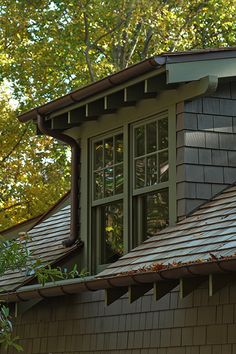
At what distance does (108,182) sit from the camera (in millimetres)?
12703

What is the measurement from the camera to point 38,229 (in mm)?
15453

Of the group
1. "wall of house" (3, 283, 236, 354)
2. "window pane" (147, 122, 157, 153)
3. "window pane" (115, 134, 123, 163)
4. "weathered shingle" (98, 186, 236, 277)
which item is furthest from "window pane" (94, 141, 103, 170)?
"weathered shingle" (98, 186, 236, 277)

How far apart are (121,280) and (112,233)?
2886mm

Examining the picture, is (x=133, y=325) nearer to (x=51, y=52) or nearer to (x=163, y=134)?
(x=163, y=134)

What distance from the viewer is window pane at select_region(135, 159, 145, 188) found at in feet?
Result: 39.2

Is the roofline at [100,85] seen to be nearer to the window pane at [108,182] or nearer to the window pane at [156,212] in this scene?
the window pane at [108,182]

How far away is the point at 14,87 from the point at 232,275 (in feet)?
63.6

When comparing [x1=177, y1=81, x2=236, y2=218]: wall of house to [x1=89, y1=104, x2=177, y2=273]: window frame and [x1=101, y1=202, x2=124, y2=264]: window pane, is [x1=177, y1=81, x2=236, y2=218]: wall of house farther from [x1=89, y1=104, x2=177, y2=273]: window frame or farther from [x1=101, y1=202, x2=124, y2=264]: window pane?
[x1=101, y1=202, x2=124, y2=264]: window pane

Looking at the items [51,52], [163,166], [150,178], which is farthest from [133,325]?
[51,52]

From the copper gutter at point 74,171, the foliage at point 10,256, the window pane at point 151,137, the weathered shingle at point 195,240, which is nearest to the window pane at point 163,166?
the window pane at point 151,137

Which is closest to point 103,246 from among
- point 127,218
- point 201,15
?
point 127,218

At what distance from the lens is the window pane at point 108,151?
499 inches

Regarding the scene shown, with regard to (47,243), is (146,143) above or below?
above

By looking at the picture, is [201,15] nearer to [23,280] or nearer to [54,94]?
[54,94]
